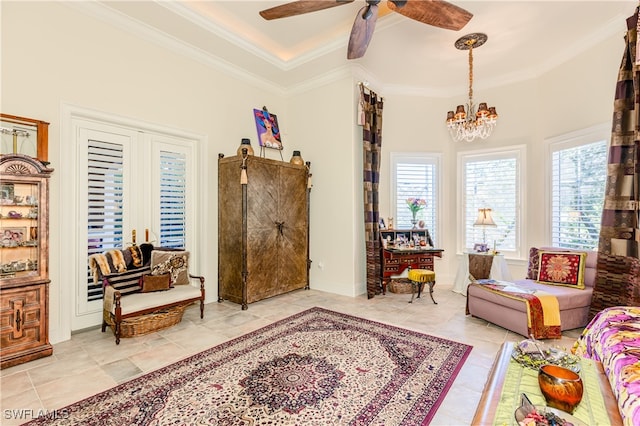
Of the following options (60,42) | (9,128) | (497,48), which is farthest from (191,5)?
(497,48)

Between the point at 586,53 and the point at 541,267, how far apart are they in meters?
2.97

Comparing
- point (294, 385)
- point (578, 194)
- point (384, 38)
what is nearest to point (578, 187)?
point (578, 194)

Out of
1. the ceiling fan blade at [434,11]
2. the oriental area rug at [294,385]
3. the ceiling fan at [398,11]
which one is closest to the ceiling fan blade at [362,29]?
the ceiling fan at [398,11]

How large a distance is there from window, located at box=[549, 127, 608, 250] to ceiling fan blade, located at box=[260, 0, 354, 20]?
3820 mm

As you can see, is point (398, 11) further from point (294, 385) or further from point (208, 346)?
point (208, 346)

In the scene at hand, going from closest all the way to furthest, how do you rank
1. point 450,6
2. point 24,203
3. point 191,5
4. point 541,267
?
point 450,6, point 24,203, point 191,5, point 541,267

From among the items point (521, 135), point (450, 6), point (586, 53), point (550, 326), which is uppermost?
point (586, 53)

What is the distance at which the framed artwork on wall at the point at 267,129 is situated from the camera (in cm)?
518

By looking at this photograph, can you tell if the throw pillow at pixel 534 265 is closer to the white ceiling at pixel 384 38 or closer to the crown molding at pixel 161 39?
the white ceiling at pixel 384 38

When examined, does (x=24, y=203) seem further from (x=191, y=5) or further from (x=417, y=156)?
(x=417, y=156)

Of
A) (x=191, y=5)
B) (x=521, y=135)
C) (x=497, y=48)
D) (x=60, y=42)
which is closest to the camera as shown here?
(x=60, y=42)

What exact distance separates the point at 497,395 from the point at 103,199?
13.8 feet

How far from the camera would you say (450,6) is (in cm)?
254

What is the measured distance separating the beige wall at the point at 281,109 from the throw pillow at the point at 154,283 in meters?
0.74
